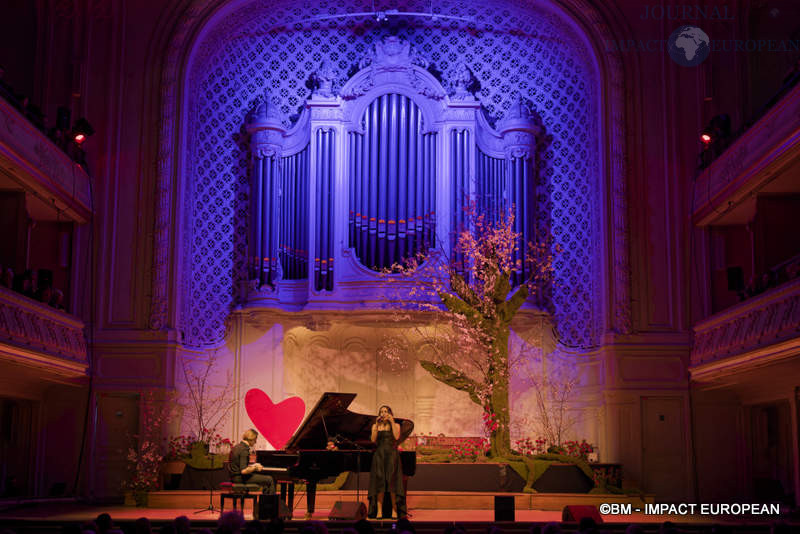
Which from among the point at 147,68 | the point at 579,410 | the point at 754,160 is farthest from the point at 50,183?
the point at 754,160

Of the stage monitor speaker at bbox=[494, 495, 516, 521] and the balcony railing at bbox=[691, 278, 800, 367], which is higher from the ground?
the balcony railing at bbox=[691, 278, 800, 367]

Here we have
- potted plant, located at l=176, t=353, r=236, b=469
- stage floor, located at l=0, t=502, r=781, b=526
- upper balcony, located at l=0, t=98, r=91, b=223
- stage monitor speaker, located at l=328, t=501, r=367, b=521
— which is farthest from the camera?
potted plant, located at l=176, t=353, r=236, b=469

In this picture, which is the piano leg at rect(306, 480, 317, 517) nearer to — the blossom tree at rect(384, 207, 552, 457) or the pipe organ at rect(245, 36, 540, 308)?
the blossom tree at rect(384, 207, 552, 457)

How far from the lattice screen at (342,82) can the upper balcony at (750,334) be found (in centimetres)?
205

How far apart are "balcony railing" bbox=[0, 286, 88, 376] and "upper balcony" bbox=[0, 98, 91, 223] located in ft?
6.05

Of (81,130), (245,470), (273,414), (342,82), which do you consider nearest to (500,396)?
(273,414)

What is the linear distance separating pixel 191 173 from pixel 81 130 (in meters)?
2.16

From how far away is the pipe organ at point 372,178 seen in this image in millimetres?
16594

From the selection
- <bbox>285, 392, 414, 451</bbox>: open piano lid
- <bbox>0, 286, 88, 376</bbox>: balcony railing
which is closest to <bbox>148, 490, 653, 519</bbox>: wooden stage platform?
<bbox>285, 392, 414, 451</bbox>: open piano lid

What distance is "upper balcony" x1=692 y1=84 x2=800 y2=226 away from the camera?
12.8m

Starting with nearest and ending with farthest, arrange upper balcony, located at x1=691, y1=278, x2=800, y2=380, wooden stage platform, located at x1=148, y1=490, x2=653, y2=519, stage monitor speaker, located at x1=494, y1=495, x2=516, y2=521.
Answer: stage monitor speaker, located at x1=494, y1=495, x2=516, y2=521 → upper balcony, located at x1=691, y1=278, x2=800, y2=380 → wooden stage platform, located at x1=148, y1=490, x2=653, y2=519

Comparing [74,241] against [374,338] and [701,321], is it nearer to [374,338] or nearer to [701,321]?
[374,338]

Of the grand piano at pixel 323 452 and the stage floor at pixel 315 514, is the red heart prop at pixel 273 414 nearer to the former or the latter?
the stage floor at pixel 315 514

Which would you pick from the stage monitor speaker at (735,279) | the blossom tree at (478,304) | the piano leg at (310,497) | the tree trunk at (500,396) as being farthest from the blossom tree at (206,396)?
the stage monitor speaker at (735,279)
